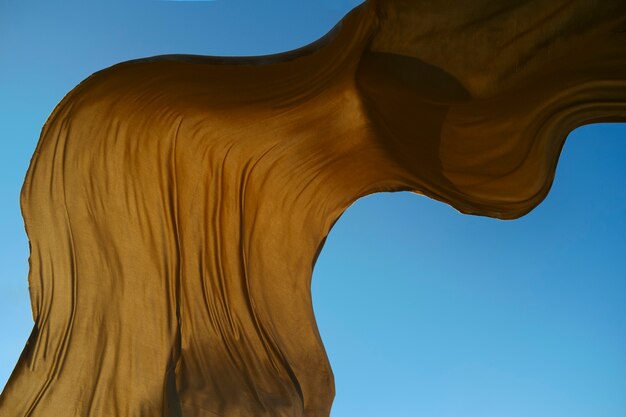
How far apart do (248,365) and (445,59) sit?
4.12 ft

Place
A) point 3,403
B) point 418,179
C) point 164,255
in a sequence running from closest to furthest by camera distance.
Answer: point 3,403 < point 164,255 < point 418,179

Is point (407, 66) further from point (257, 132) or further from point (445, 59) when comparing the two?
point (257, 132)

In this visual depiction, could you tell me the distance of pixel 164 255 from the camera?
8.77ft

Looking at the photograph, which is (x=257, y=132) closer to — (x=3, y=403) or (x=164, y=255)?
(x=164, y=255)

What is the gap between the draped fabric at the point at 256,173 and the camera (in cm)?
256

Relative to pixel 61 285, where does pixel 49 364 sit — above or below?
below

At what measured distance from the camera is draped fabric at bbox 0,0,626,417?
2561 millimetres

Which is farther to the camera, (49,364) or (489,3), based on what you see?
(489,3)

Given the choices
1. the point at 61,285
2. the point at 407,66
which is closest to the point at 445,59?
the point at 407,66

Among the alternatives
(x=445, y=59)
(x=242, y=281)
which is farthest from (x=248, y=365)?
(x=445, y=59)

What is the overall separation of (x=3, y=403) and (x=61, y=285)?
401mm

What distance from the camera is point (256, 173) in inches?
112

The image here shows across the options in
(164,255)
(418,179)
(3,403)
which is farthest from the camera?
(418,179)

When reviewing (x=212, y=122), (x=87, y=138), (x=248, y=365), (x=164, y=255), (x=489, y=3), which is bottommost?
(x=248, y=365)
